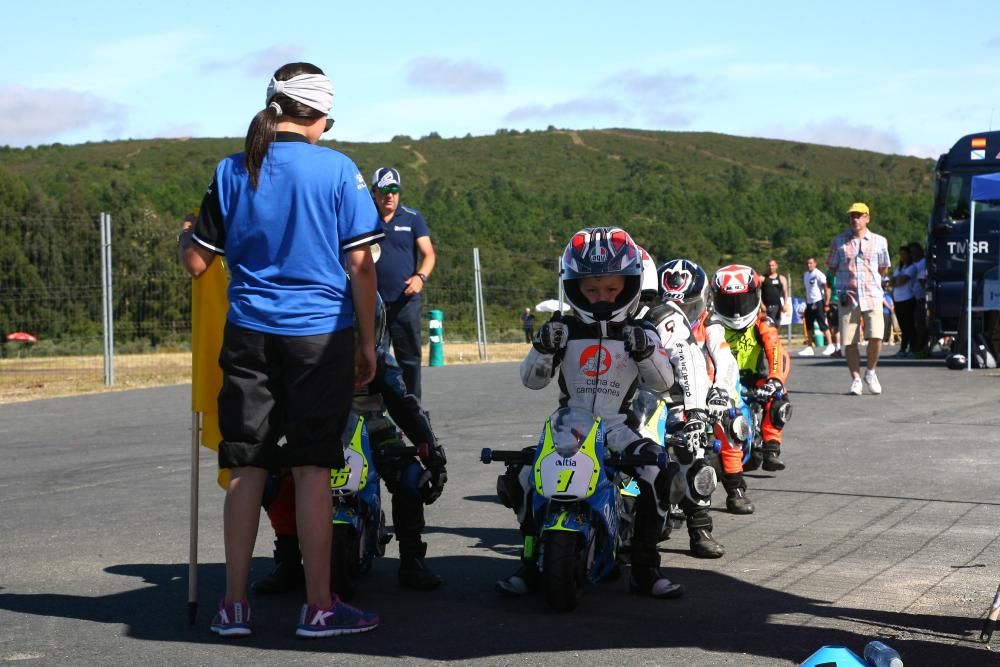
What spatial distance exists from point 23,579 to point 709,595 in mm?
3118

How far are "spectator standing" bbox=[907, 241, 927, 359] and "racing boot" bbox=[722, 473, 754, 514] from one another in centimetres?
1647

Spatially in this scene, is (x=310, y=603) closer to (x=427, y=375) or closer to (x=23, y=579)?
(x=23, y=579)

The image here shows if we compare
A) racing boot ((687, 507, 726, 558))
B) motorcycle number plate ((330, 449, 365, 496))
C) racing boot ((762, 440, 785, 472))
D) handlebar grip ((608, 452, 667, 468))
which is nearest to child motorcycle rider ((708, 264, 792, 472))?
racing boot ((762, 440, 785, 472))

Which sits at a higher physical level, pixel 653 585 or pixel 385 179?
pixel 385 179

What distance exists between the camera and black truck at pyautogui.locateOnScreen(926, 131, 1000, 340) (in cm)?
2122

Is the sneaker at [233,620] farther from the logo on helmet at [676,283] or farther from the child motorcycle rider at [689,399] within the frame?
the logo on helmet at [676,283]

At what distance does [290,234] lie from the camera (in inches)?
209

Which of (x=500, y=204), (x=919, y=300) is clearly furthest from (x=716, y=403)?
(x=500, y=204)

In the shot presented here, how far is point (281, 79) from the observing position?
5.45m

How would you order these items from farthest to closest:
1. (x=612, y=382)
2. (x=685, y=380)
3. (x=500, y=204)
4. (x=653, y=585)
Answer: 1. (x=500, y=204)
2. (x=685, y=380)
3. (x=612, y=382)
4. (x=653, y=585)

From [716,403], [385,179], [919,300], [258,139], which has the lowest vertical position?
[716,403]

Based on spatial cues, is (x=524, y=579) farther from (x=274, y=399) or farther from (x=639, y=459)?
(x=274, y=399)

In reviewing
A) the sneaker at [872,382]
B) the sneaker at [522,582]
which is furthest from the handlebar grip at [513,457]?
the sneaker at [872,382]

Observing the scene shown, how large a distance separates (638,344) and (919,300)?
1974 cm
